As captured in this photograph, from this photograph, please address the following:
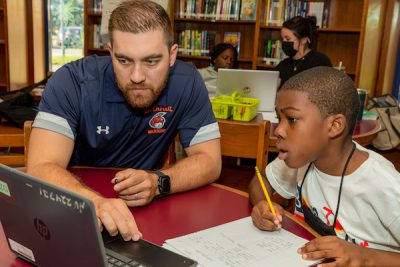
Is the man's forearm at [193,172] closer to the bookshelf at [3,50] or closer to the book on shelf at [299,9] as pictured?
the book on shelf at [299,9]

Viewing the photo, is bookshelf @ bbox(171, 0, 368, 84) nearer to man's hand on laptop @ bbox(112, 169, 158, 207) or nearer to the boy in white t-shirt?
the boy in white t-shirt

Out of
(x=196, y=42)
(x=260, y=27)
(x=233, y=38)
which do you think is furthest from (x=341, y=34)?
(x=196, y=42)

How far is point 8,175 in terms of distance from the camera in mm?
666

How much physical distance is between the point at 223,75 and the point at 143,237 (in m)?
1.93

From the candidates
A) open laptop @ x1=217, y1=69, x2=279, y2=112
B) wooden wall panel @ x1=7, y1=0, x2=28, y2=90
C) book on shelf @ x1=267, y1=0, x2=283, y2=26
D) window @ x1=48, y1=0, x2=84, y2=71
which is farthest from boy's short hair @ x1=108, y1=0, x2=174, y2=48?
window @ x1=48, y1=0, x2=84, y2=71

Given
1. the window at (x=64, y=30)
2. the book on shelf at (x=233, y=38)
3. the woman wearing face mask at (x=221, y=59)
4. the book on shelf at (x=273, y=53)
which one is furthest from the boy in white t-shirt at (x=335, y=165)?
the window at (x=64, y=30)

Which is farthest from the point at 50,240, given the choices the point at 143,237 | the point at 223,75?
the point at 223,75

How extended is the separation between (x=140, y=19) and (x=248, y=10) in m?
3.14

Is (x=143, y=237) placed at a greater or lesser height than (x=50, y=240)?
lesser

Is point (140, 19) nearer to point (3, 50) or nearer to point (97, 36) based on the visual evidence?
point (97, 36)

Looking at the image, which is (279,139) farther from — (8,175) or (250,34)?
(250,34)

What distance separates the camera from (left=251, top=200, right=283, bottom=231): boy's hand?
3.23ft

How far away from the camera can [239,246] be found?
912 mm

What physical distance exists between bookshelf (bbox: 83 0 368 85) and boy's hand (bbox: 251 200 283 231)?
3.29 m
